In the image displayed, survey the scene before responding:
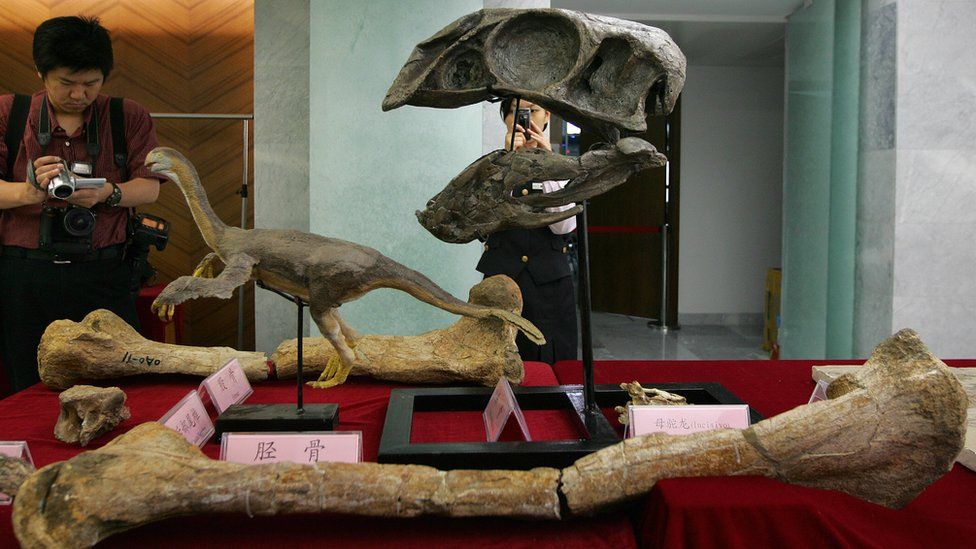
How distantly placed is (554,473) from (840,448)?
1.66 ft

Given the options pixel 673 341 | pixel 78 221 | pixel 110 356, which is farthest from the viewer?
pixel 673 341

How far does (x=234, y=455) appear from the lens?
1417 mm

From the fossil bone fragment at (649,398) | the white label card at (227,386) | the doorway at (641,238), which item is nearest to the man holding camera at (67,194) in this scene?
the white label card at (227,386)

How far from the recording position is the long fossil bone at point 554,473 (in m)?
1.15

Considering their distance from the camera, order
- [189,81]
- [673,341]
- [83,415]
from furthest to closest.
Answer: [673,341] < [189,81] < [83,415]

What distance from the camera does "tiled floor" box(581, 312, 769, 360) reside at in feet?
16.7

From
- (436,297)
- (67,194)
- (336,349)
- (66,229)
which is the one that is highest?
(67,194)

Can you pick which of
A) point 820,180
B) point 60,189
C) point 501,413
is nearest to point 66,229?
point 60,189

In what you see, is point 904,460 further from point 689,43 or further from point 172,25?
point 172,25

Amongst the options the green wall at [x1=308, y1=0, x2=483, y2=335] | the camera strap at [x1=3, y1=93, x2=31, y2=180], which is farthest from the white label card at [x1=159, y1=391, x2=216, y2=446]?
the green wall at [x1=308, y1=0, x2=483, y2=335]

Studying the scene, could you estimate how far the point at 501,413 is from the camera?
1.59 meters

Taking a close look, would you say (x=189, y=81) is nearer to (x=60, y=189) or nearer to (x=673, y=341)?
(x=60, y=189)

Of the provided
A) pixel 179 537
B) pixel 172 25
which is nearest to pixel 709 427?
pixel 179 537

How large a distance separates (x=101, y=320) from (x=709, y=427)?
170 centimetres
